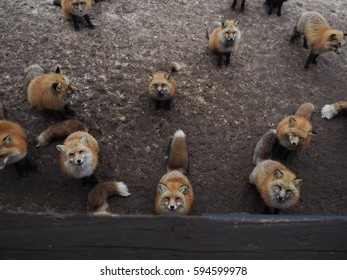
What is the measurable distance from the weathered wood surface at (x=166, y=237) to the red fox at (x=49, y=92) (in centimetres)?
393

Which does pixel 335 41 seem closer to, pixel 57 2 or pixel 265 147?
pixel 265 147

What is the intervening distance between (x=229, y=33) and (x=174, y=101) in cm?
174

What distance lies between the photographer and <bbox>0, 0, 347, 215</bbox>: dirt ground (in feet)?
17.1

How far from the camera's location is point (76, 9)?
702 cm

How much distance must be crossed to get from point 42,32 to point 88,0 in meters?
1.13

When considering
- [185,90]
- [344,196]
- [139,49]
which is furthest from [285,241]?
[139,49]

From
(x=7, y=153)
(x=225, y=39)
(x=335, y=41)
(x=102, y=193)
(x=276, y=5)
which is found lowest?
(x=102, y=193)

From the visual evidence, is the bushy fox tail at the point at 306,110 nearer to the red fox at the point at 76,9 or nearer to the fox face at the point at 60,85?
the fox face at the point at 60,85

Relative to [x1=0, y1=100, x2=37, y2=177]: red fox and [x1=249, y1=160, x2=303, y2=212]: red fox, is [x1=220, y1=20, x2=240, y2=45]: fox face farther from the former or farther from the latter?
[x1=0, y1=100, x2=37, y2=177]: red fox

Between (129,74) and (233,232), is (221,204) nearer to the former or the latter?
(129,74)

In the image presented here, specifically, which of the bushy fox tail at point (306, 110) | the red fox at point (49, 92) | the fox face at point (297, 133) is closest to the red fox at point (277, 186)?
the fox face at point (297, 133)

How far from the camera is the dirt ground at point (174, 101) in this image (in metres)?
5.20

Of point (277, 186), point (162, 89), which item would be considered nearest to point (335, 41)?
point (162, 89)

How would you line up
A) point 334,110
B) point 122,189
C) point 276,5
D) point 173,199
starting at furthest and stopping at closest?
point 276,5
point 334,110
point 122,189
point 173,199
